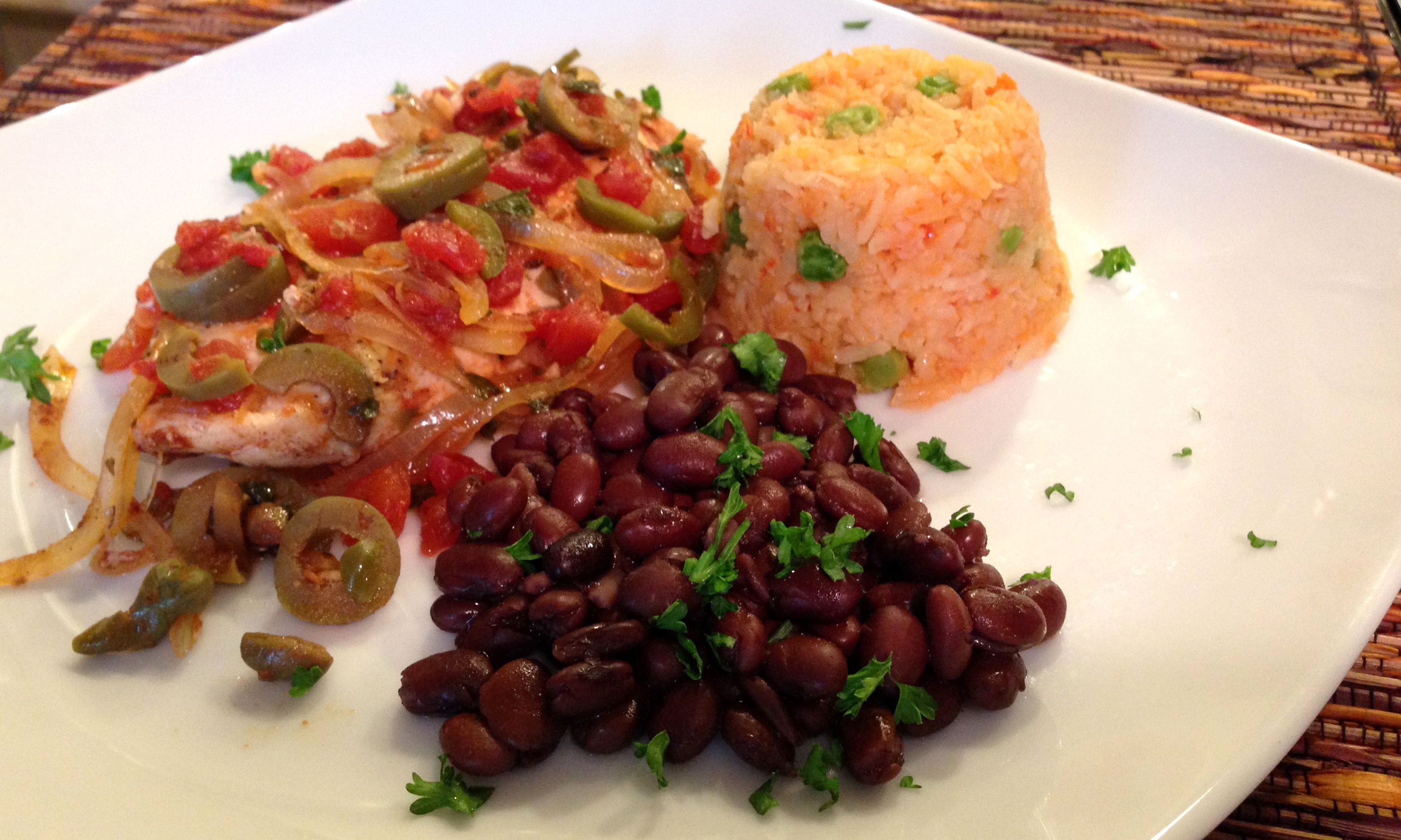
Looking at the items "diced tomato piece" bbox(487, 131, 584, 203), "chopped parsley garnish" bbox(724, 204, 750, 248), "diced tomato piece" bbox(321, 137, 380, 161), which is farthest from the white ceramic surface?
"diced tomato piece" bbox(487, 131, 584, 203)

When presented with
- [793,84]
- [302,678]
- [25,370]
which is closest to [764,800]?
[302,678]

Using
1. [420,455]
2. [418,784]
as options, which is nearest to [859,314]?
[420,455]

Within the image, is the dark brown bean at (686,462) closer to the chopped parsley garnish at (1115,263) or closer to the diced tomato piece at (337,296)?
the diced tomato piece at (337,296)

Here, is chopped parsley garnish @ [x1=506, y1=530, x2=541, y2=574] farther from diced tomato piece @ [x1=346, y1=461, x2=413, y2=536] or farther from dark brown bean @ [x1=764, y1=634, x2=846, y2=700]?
dark brown bean @ [x1=764, y1=634, x2=846, y2=700]

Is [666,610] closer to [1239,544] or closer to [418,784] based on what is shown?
[418,784]

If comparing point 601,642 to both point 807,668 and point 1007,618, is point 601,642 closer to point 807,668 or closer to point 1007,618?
point 807,668

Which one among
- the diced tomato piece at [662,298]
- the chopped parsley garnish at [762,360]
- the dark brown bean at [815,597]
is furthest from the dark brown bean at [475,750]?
the diced tomato piece at [662,298]
